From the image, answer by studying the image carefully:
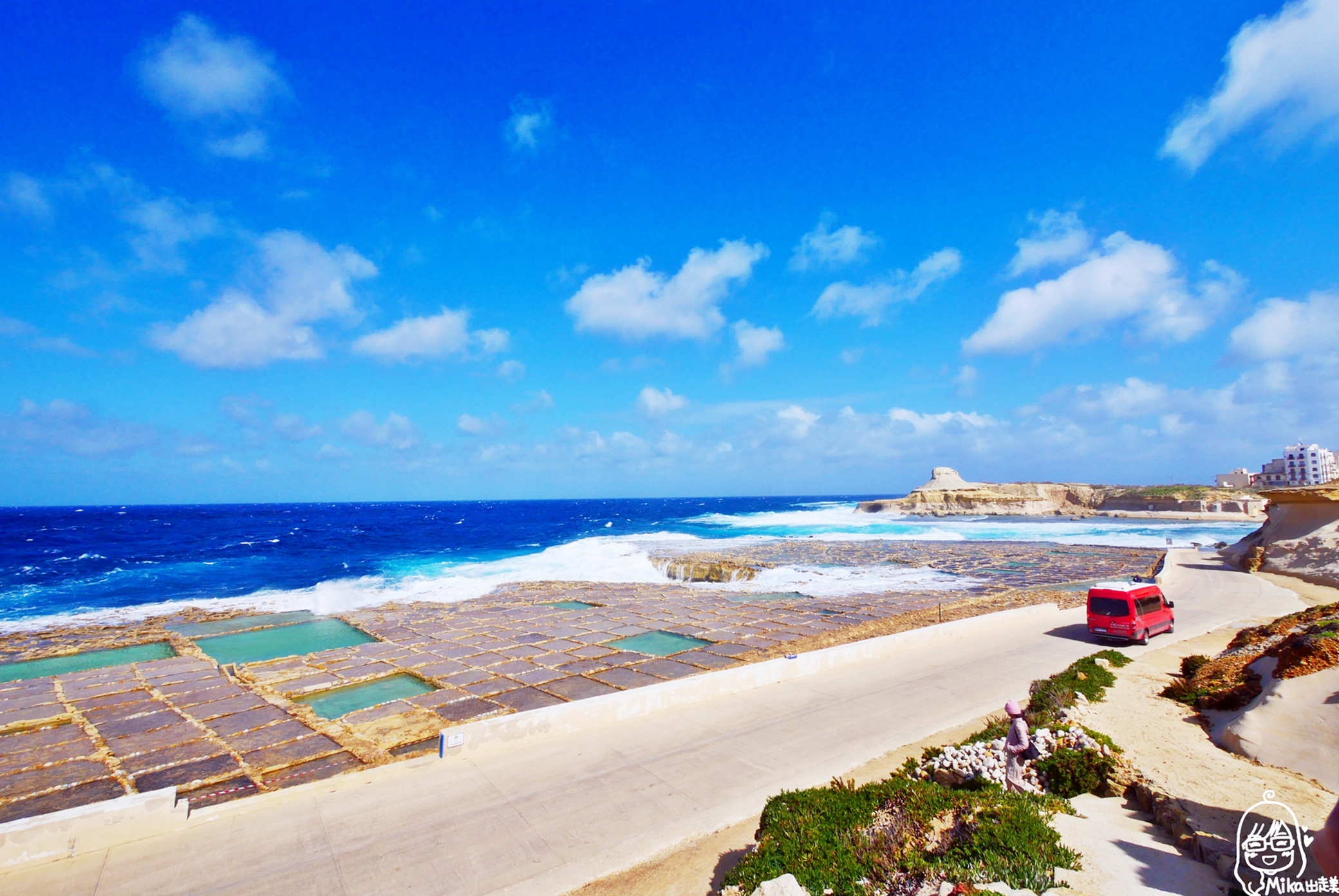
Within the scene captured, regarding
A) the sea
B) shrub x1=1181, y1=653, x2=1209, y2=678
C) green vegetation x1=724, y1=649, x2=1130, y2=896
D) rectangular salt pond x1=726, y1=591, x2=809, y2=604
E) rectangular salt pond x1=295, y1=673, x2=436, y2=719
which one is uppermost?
green vegetation x1=724, y1=649, x2=1130, y2=896

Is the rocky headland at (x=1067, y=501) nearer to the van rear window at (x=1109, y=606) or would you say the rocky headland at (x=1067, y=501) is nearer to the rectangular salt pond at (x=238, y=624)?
the van rear window at (x=1109, y=606)

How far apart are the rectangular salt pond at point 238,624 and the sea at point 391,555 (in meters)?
1.47

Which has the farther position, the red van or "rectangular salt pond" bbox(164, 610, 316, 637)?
"rectangular salt pond" bbox(164, 610, 316, 637)

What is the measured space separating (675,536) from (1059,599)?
3964 centimetres

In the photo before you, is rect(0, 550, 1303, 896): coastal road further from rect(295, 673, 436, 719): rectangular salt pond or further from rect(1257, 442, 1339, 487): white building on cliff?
rect(1257, 442, 1339, 487): white building on cliff

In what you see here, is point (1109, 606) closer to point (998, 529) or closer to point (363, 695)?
point (363, 695)

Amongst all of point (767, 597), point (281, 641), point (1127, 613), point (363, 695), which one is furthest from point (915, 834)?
point (281, 641)

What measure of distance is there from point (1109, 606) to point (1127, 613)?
43 cm

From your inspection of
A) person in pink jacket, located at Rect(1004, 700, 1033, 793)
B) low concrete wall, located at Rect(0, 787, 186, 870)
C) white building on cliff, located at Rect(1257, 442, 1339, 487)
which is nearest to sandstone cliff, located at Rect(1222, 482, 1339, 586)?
person in pink jacket, located at Rect(1004, 700, 1033, 793)

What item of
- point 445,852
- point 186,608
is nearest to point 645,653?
point 445,852

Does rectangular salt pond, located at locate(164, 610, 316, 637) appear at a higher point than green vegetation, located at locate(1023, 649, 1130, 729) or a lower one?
lower

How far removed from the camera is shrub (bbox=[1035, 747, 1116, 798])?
715 cm

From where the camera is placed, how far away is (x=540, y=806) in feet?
25.2

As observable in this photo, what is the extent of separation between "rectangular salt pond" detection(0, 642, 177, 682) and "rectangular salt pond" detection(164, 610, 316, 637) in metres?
2.05
